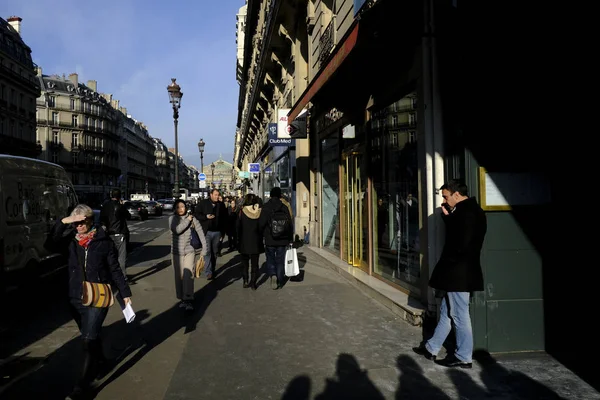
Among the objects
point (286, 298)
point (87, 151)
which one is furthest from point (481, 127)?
point (87, 151)

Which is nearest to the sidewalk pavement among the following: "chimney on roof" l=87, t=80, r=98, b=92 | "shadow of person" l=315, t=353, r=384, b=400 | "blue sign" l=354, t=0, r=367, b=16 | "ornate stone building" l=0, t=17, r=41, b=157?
"shadow of person" l=315, t=353, r=384, b=400

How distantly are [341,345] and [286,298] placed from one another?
2.49m

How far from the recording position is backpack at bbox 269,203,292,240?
26.5 ft

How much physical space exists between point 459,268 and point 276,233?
435 centimetres

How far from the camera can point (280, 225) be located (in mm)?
8086

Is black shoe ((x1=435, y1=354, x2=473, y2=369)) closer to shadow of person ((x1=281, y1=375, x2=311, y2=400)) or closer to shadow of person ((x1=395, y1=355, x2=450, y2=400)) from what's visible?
shadow of person ((x1=395, y1=355, x2=450, y2=400))

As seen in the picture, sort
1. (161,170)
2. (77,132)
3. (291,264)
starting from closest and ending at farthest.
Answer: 1. (291,264)
2. (77,132)
3. (161,170)

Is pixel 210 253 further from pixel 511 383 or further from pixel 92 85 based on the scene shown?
pixel 92 85

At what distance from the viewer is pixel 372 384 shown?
398 cm

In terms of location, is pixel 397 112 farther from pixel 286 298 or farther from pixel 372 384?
pixel 372 384

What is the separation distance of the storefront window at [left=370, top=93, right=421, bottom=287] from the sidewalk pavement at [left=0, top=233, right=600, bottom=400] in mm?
874

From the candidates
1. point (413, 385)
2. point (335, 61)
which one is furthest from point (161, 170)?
point (413, 385)

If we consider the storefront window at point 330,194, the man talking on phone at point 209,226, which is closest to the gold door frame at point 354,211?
the storefront window at point 330,194

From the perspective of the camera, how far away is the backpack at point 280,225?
26.5 feet
